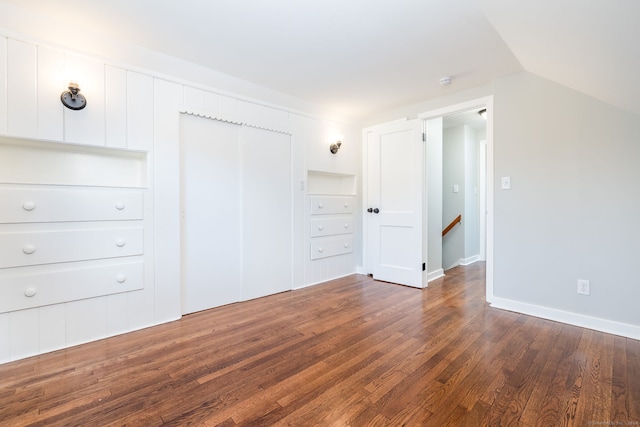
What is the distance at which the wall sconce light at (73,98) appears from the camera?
77.1 inches

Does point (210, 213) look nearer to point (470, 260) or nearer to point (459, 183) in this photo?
point (459, 183)

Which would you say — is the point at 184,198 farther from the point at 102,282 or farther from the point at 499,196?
the point at 499,196

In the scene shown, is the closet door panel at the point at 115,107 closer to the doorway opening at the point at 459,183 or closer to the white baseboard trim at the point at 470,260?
the doorway opening at the point at 459,183

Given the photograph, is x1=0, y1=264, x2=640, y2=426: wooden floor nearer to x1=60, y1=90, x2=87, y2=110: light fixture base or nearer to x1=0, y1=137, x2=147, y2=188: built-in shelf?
x1=0, y1=137, x2=147, y2=188: built-in shelf

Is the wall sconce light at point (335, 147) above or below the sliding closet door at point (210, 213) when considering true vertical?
above

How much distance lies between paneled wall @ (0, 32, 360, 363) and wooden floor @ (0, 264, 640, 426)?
0.58ft

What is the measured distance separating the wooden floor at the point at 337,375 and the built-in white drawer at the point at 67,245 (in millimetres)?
645

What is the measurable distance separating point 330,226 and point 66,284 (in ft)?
8.68

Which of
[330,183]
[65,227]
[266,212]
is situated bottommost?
[65,227]

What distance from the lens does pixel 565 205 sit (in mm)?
2422

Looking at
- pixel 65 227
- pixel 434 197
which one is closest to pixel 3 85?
pixel 65 227

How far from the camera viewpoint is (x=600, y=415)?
1323 millimetres

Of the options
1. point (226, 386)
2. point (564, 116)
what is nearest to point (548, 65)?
point (564, 116)

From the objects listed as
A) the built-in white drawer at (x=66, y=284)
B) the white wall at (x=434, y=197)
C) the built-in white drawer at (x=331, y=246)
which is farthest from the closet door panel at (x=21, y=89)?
the white wall at (x=434, y=197)
